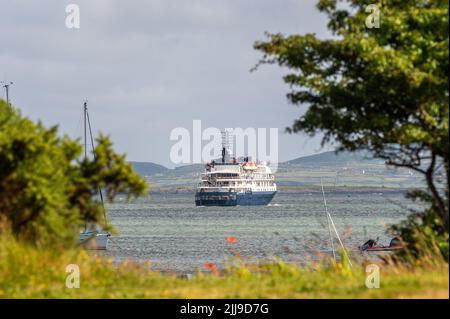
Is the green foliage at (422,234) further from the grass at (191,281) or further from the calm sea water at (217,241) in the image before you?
the calm sea water at (217,241)

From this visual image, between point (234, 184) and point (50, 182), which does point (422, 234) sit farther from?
point (234, 184)

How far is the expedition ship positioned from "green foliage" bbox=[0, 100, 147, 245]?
163 m

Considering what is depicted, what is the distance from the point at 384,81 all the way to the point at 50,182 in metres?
6.23

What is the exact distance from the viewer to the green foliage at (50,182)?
16.7 m

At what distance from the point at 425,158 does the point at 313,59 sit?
2.92m

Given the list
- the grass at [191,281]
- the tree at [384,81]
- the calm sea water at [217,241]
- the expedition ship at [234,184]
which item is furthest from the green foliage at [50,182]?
the expedition ship at [234,184]

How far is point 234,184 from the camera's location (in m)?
183

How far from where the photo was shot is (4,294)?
15.8 m

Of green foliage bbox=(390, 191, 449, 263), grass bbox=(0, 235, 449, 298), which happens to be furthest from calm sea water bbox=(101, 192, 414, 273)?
grass bbox=(0, 235, 449, 298)

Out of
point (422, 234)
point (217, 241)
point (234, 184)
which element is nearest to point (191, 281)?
point (422, 234)

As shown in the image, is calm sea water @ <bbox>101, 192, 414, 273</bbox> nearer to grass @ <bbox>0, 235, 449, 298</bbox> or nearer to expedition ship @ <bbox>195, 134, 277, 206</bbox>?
expedition ship @ <bbox>195, 134, 277, 206</bbox>

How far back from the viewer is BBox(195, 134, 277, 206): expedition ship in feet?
599
